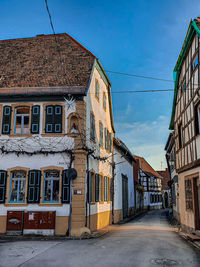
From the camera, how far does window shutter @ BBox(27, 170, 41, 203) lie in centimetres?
1419

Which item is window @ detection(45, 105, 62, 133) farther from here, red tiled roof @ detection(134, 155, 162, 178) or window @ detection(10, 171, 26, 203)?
red tiled roof @ detection(134, 155, 162, 178)

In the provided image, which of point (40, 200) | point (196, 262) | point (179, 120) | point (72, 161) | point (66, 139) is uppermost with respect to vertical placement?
point (179, 120)

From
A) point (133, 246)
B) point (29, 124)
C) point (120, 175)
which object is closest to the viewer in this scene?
point (133, 246)

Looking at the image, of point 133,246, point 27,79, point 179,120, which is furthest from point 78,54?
point 133,246

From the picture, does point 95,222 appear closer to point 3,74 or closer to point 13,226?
point 13,226

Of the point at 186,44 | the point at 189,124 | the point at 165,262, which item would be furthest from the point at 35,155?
A: the point at 186,44

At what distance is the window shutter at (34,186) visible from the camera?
1419 cm

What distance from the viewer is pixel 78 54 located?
18.3 metres

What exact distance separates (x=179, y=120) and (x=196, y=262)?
30.9ft

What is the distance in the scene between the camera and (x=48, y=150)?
14.6 meters

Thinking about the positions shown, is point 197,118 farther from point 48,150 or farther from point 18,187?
point 18,187

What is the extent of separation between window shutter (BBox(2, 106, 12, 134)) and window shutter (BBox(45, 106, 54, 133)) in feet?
6.56

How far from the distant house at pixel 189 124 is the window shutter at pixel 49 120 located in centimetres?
678

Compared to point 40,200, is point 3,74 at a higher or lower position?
higher
